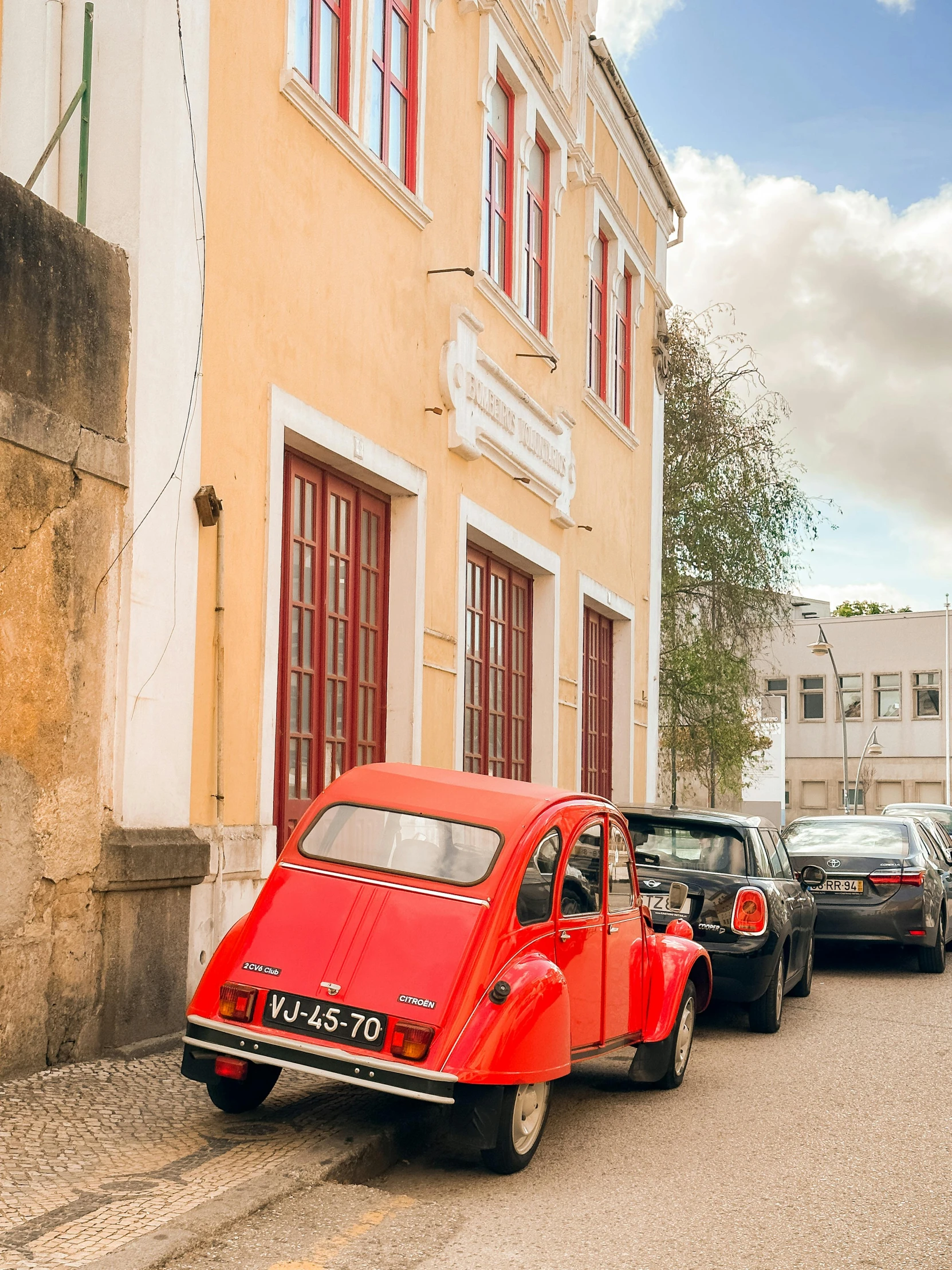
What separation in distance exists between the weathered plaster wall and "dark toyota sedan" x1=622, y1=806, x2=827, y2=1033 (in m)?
4.02

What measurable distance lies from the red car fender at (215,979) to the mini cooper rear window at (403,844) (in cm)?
58

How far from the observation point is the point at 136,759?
Answer: 8.14 metres

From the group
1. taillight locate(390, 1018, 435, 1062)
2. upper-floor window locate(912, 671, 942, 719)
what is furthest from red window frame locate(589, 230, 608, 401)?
upper-floor window locate(912, 671, 942, 719)

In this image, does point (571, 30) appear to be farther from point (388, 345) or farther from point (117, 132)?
point (117, 132)

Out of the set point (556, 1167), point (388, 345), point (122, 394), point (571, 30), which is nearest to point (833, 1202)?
point (556, 1167)

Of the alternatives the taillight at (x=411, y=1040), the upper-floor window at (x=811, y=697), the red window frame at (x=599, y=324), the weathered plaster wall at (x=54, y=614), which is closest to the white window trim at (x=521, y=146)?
the red window frame at (x=599, y=324)

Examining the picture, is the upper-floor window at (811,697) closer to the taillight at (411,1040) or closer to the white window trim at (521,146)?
the white window trim at (521,146)

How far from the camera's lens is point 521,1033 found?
5.87 metres

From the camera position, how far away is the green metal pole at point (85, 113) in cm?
850

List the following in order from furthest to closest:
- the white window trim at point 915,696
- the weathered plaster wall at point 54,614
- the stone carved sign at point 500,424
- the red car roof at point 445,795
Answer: the white window trim at point 915,696 → the stone carved sign at point 500,424 → the weathered plaster wall at point 54,614 → the red car roof at point 445,795

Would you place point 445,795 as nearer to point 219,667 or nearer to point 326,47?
point 219,667

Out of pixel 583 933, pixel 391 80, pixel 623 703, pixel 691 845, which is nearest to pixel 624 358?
pixel 623 703

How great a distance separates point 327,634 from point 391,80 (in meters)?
4.73

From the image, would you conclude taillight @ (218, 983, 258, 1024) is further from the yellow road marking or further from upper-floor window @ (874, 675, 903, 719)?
upper-floor window @ (874, 675, 903, 719)
